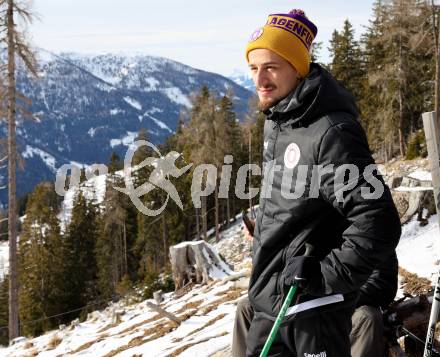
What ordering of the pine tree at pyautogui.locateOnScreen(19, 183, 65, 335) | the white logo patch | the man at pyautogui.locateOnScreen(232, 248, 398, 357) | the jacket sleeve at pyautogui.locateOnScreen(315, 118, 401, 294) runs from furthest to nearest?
the pine tree at pyautogui.locateOnScreen(19, 183, 65, 335)
the man at pyautogui.locateOnScreen(232, 248, 398, 357)
the white logo patch
the jacket sleeve at pyautogui.locateOnScreen(315, 118, 401, 294)

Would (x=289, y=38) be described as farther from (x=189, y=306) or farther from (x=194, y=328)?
(x=189, y=306)

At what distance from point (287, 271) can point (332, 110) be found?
0.82 m

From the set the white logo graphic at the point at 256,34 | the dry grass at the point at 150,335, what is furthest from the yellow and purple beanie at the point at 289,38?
the dry grass at the point at 150,335

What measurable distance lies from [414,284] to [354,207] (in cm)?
445

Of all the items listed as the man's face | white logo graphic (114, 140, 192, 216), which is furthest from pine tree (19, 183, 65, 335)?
the man's face

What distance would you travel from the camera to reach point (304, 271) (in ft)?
7.38

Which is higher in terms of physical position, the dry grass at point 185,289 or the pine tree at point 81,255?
the dry grass at point 185,289

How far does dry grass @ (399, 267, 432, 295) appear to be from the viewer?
18.9ft

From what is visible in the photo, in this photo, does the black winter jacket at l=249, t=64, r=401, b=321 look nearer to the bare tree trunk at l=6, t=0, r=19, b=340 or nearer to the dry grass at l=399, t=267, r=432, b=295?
the dry grass at l=399, t=267, r=432, b=295

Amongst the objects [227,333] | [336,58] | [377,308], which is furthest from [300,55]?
[336,58]

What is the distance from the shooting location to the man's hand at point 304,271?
7.37 feet

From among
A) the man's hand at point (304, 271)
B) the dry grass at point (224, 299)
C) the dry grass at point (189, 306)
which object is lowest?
the dry grass at point (189, 306)

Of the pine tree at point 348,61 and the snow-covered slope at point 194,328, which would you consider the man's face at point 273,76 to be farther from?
the pine tree at point 348,61

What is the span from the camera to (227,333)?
20.6 feet
